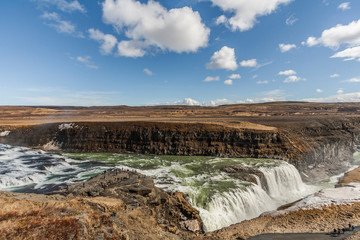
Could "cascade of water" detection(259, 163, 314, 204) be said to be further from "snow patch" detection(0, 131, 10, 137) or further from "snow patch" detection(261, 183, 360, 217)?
"snow patch" detection(0, 131, 10, 137)

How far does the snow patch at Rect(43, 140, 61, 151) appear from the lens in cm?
3731

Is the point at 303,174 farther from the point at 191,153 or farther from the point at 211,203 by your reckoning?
the point at 211,203

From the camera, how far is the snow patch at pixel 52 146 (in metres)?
37.3

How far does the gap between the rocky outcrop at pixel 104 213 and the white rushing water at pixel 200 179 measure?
10.2 ft

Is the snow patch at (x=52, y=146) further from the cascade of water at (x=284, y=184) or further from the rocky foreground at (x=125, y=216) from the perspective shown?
the cascade of water at (x=284, y=184)

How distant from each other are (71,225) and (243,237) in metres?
11.0

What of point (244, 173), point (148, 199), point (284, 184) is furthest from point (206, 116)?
point (148, 199)

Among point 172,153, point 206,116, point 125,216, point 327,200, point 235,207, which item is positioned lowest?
point 235,207

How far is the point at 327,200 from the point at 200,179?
1222cm

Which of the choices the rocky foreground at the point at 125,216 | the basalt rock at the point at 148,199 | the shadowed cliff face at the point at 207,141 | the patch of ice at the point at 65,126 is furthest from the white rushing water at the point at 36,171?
the patch of ice at the point at 65,126

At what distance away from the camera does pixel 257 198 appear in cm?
1980

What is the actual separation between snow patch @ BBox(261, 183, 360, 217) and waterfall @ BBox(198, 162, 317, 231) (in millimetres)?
1957

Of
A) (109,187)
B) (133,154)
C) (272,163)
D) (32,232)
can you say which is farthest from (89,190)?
(272,163)

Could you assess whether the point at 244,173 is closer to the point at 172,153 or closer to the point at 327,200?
the point at 327,200
